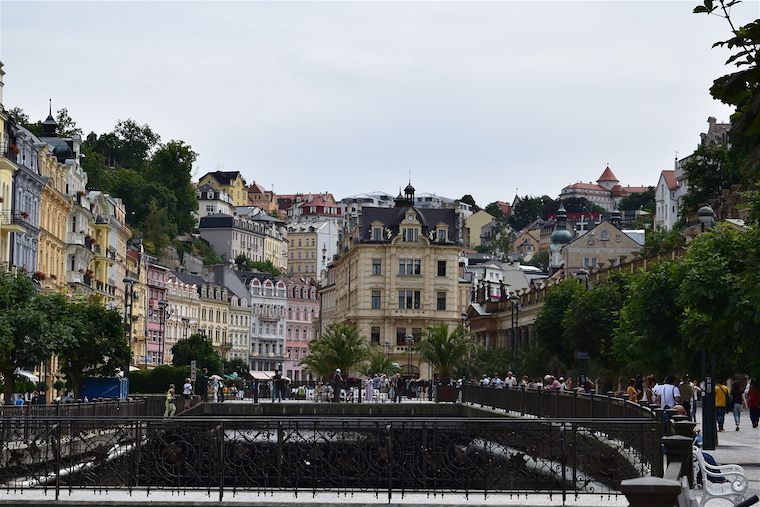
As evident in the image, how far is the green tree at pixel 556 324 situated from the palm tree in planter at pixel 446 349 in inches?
683

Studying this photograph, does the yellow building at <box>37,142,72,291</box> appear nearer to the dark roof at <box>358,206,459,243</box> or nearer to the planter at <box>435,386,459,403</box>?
the planter at <box>435,386,459,403</box>

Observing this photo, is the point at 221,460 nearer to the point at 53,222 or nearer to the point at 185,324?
the point at 53,222

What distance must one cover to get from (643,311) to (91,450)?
86.1ft

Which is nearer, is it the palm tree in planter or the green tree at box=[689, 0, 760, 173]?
the green tree at box=[689, 0, 760, 173]

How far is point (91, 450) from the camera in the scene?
82.7 ft

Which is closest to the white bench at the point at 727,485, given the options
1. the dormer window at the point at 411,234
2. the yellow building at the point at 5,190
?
the yellow building at the point at 5,190

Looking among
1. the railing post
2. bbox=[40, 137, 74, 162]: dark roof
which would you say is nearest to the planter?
bbox=[40, 137, 74, 162]: dark roof

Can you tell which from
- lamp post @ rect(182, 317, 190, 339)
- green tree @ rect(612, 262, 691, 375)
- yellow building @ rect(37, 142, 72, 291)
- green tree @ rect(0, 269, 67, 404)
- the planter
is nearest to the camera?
green tree @ rect(612, 262, 691, 375)

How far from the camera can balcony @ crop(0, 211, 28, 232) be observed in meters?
80.9

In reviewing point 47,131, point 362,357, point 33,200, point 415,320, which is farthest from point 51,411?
point 415,320

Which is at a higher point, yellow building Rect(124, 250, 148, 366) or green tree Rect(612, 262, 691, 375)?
yellow building Rect(124, 250, 148, 366)

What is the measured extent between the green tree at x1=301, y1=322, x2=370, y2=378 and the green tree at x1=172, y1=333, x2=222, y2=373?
17.6 meters

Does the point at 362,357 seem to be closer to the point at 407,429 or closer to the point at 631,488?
the point at 407,429

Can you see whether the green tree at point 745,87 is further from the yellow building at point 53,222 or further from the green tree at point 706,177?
the green tree at point 706,177
